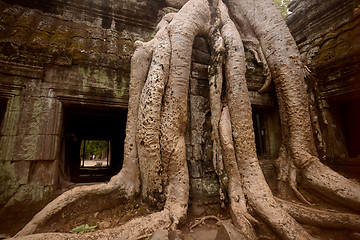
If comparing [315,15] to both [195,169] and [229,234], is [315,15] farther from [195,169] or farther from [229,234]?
[229,234]

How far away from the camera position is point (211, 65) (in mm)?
2537

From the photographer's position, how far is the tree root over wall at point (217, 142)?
168cm

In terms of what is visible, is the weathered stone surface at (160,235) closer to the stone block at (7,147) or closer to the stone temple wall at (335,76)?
the stone block at (7,147)

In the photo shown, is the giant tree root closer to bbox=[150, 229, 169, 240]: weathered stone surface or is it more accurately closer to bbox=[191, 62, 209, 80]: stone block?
bbox=[150, 229, 169, 240]: weathered stone surface

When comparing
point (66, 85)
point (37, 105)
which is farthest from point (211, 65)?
point (37, 105)

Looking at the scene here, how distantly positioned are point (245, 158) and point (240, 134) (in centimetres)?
31

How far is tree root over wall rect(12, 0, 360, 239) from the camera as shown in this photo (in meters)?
1.68

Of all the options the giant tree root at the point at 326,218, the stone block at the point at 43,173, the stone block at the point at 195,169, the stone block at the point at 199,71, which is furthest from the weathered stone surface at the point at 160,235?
the stone block at the point at 199,71

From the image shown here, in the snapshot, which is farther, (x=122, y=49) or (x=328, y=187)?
(x=122, y=49)

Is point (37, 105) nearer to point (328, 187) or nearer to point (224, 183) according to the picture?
point (224, 183)

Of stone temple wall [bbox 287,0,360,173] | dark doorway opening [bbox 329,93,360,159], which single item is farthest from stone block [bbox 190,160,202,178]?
dark doorway opening [bbox 329,93,360,159]

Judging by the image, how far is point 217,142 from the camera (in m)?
2.23

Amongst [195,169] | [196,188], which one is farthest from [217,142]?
[196,188]

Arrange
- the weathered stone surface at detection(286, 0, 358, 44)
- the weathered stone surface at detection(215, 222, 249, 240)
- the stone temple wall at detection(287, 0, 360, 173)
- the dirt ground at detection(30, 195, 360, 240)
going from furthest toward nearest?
the weathered stone surface at detection(286, 0, 358, 44) < the stone temple wall at detection(287, 0, 360, 173) < the dirt ground at detection(30, 195, 360, 240) < the weathered stone surface at detection(215, 222, 249, 240)
